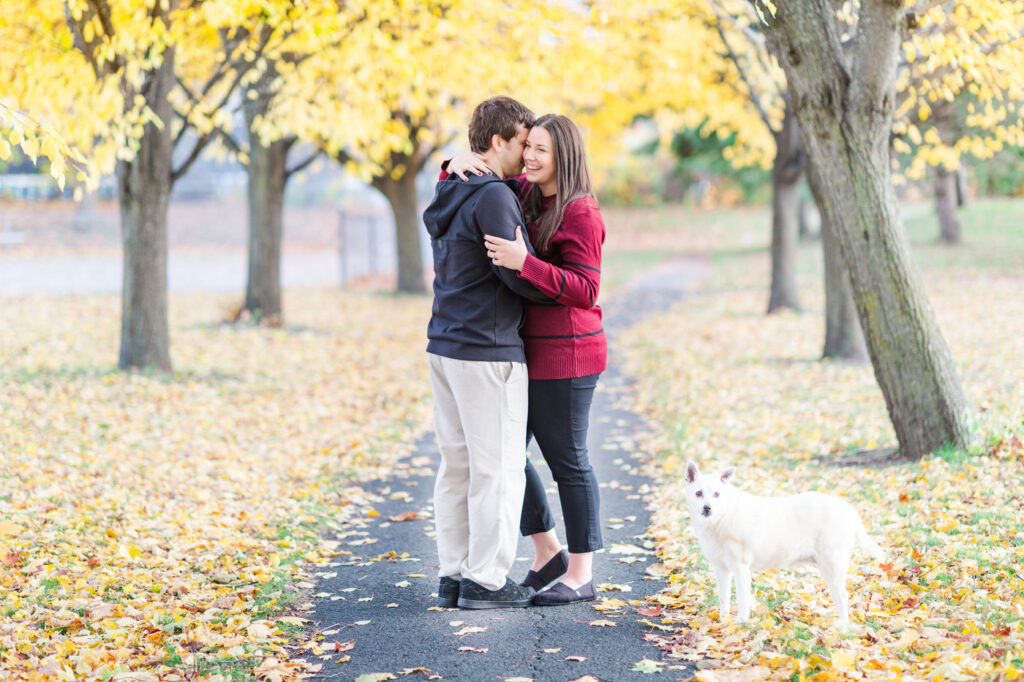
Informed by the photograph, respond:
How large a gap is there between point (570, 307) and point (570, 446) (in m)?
0.62

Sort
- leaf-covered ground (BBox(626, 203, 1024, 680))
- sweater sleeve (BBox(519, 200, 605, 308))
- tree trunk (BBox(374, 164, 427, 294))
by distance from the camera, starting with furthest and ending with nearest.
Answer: tree trunk (BBox(374, 164, 427, 294))
sweater sleeve (BBox(519, 200, 605, 308))
leaf-covered ground (BBox(626, 203, 1024, 680))

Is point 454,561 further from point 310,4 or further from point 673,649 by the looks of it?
point 310,4

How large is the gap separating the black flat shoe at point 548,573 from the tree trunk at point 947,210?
23.2m

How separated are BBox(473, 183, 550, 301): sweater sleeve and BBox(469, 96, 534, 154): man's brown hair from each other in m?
0.27

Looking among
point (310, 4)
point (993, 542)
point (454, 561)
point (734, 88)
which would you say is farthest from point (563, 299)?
point (734, 88)

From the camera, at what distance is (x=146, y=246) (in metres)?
10.3

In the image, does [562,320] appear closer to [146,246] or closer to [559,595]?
[559,595]

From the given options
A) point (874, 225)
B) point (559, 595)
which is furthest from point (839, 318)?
point (559, 595)

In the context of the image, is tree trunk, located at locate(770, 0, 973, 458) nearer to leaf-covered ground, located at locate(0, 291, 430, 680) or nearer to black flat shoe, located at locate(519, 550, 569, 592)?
black flat shoe, located at locate(519, 550, 569, 592)

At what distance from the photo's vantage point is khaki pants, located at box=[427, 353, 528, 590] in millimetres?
4109

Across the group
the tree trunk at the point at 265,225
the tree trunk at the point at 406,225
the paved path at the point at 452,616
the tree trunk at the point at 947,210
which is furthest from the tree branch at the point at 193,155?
the tree trunk at the point at 947,210

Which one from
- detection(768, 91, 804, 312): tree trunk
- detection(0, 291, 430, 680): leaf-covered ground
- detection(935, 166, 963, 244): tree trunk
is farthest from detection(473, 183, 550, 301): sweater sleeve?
detection(935, 166, 963, 244): tree trunk

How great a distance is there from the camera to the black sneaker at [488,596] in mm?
4332

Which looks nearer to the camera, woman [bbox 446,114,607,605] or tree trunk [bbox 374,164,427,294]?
woman [bbox 446,114,607,605]
